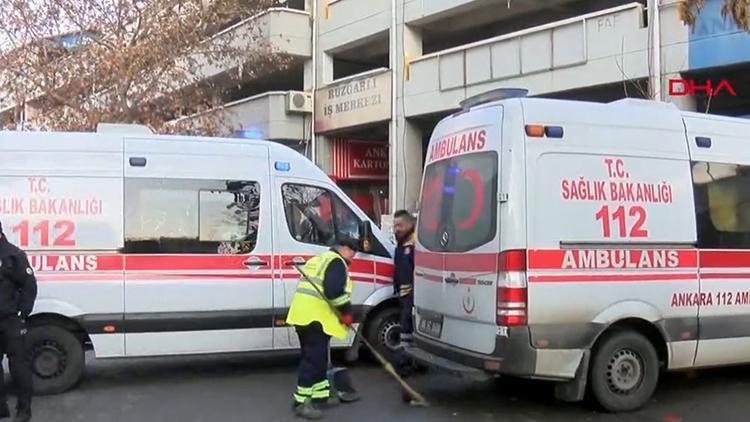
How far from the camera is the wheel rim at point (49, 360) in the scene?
7203 mm

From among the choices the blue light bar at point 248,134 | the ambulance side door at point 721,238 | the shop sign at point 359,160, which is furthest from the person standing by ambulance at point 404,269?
the shop sign at point 359,160

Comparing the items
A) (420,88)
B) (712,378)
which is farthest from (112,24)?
(712,378)

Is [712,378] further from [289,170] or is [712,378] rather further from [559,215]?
[289,170]

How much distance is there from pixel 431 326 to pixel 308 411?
1.33 metres

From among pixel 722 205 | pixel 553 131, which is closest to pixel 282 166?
pixel 553 131

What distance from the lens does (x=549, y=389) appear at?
7.33m

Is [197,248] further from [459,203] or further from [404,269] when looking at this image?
[459,203]

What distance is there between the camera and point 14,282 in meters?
6.15

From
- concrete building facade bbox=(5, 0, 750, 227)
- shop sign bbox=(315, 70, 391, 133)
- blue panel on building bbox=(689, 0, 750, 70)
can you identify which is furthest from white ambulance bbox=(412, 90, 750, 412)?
shop sign bbox=(315, 70, 391, 133)

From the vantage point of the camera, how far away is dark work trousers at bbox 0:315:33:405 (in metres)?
6.16

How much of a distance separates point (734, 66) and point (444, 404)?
28.6 ft

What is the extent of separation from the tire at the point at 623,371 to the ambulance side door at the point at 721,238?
1.95 feet

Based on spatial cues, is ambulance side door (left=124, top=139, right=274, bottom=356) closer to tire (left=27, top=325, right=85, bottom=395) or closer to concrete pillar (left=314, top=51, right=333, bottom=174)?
tire (left=27, top=325, right=85, bottom=395)

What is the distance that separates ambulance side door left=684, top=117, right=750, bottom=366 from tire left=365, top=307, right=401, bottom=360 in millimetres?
3182
